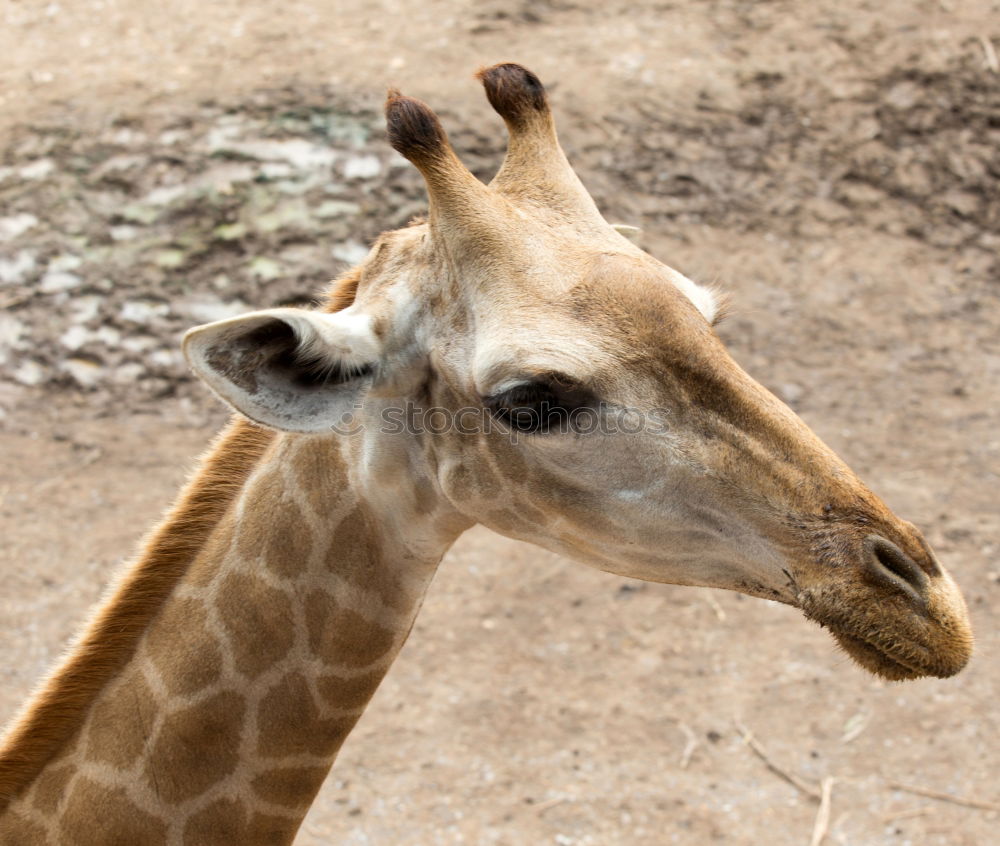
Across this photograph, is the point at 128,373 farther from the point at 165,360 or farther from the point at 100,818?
the point at 100,818

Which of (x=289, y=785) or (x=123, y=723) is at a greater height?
(x=123, y=723)

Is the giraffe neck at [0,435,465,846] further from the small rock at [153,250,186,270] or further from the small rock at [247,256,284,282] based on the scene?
the small rock at [153,250,186,270]

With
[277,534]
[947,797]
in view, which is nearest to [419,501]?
[277,534]

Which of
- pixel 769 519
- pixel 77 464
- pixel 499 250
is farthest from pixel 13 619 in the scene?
pixel 769 519

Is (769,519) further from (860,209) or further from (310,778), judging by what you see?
(860,209)

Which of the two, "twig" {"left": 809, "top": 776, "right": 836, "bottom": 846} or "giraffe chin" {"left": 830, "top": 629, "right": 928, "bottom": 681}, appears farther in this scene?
"twig" {"left": 809, "top": 776, "right": 836, "bottom": 846}

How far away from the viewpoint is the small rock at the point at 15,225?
9383 mm

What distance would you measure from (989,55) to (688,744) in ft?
27.3

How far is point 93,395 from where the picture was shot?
28.6 ft

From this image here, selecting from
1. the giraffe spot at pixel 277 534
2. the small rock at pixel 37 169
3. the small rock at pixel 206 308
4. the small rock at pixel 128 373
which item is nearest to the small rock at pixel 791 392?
the small rock at pixel 206 308

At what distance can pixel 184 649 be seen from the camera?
11.1ft

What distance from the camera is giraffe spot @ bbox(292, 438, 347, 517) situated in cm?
338

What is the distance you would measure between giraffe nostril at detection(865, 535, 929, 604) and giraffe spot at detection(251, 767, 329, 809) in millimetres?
1840

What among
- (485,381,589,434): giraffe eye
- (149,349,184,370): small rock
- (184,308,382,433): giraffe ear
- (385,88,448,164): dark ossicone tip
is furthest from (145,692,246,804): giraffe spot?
(149,349,184,370): small rock
